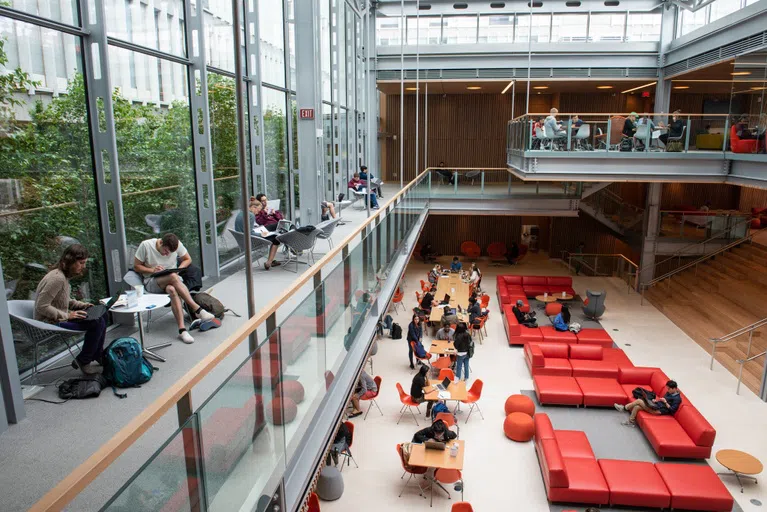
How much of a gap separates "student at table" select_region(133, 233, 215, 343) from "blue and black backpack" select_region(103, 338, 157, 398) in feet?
3.01

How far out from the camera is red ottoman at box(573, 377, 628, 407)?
11.1 metres

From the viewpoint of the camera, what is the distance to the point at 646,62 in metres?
18.8

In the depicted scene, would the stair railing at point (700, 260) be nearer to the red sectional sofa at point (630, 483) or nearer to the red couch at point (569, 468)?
the red couch at point (569, 468)

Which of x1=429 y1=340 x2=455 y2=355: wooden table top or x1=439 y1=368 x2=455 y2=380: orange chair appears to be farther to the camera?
x1=429 y1=340 x2=455 y2=355: wooden table top

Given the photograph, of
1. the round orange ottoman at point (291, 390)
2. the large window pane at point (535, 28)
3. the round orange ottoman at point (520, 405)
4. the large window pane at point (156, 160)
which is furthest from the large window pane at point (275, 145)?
the large window pane at point (535, 28)

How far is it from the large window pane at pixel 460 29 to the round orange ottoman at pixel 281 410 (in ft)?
61.2

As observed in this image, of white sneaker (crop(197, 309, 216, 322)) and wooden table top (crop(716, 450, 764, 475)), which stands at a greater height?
white sneaker (crop(197, 309, 216, 322))

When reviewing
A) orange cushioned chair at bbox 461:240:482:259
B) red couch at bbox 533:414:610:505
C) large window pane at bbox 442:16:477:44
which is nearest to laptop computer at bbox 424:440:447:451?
red couch at bbox 533:414:610:505

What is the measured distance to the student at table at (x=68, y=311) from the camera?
4.81 meters

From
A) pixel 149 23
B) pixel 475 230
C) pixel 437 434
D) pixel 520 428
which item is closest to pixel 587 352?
pixel 520 428

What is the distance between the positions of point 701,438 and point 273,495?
8531 mm

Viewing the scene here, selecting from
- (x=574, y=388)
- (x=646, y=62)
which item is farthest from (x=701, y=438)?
(x=646, y=62)

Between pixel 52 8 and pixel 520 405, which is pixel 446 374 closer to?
pixel 520 405

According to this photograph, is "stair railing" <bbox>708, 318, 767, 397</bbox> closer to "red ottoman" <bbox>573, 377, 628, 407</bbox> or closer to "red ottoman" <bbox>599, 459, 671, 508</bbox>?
"red ottoman" <bbox>573, 377, 628, 407</bbox>
